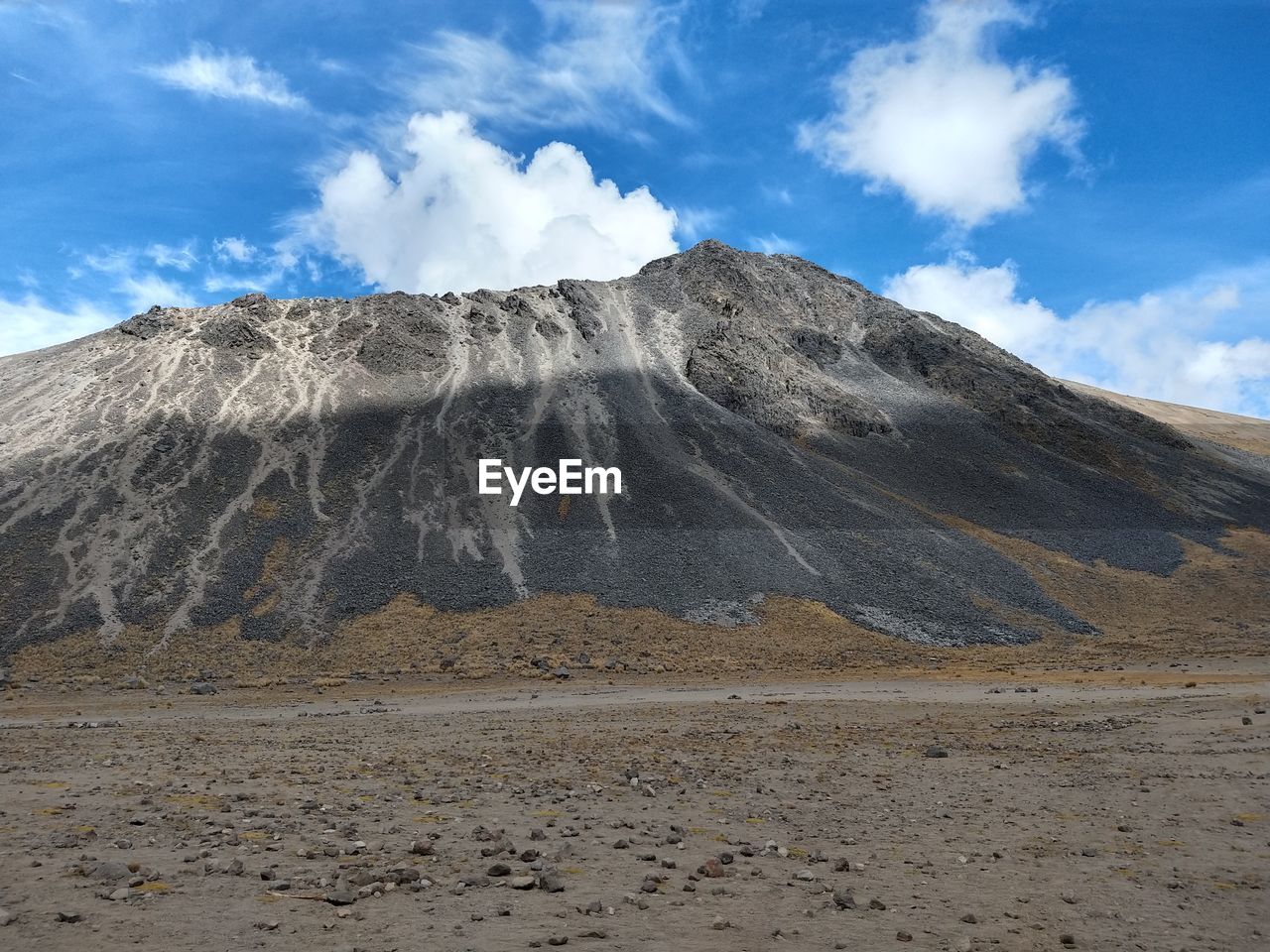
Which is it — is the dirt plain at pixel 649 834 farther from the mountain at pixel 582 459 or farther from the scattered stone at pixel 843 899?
the mountain at pixel 582 459

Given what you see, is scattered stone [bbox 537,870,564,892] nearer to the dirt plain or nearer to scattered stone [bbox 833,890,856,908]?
the dirt plain

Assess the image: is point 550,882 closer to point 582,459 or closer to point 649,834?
point 649,834

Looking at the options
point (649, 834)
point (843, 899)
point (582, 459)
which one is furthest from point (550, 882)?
point (582, 459)

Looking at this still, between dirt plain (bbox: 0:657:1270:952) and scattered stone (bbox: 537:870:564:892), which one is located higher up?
scattered stone (bbox: 537:870:564:892)

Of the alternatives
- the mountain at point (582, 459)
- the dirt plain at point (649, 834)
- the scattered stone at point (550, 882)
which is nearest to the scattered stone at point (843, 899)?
the dirt plain at point (649, 834)

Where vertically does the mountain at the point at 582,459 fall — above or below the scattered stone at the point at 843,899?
above

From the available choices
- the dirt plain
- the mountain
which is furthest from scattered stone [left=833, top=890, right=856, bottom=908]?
the mountain

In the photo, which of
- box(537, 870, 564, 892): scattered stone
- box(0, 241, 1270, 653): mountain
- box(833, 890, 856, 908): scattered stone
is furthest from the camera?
box(0, 241, 1270, 653): mountain
